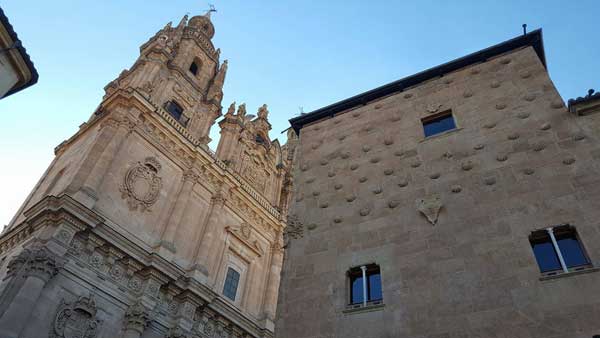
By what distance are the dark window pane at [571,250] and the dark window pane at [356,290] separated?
13.1 ft

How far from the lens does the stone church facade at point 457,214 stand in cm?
783

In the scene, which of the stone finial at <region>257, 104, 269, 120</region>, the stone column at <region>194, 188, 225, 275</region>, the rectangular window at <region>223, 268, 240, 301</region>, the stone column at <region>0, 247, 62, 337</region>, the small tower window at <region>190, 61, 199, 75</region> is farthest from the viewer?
the stone finial at <region>257, 104, 269, 120</region>

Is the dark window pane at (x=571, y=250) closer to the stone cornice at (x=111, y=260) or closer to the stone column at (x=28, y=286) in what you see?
the stone column at (x=28, y=286)

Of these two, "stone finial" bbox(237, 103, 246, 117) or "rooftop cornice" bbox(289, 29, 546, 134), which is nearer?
"rooftop cornice" bbox(289, 29, 546, 134)

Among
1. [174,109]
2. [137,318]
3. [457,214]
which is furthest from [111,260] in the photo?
[457,214]

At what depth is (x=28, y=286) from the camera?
15383 millimetres

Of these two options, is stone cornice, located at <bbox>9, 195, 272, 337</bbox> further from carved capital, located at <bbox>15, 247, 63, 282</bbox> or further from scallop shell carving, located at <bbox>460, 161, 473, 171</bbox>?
scallop shell carving, located at <bbox>460, 161, 473, 171</bbox>

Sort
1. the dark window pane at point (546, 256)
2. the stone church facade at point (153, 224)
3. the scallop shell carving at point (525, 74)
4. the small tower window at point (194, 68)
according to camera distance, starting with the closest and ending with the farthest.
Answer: the dark window pane at point (546, 256) → the scallop shell carving at point (525, 74) → the stone church facade at point (153, 224) → the small tower window at point (194, 68)

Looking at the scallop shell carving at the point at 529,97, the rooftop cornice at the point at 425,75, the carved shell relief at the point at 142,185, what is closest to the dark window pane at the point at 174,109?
the carved shell relief at the point at 142,185

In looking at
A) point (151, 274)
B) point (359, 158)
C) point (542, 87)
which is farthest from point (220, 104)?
point (542, 87)

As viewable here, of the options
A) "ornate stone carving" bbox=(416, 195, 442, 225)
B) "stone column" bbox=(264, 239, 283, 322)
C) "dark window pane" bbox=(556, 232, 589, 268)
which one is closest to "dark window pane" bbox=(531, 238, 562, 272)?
"dark window pane" bbox=(556, 232, 589, 268)

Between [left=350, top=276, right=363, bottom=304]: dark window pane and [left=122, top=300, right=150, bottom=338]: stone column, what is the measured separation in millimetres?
11739

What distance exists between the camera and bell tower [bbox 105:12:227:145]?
90.5ft

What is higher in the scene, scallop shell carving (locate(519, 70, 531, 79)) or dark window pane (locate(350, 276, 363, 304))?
scallop shell carving (locate(519, 70, 531, 79))
